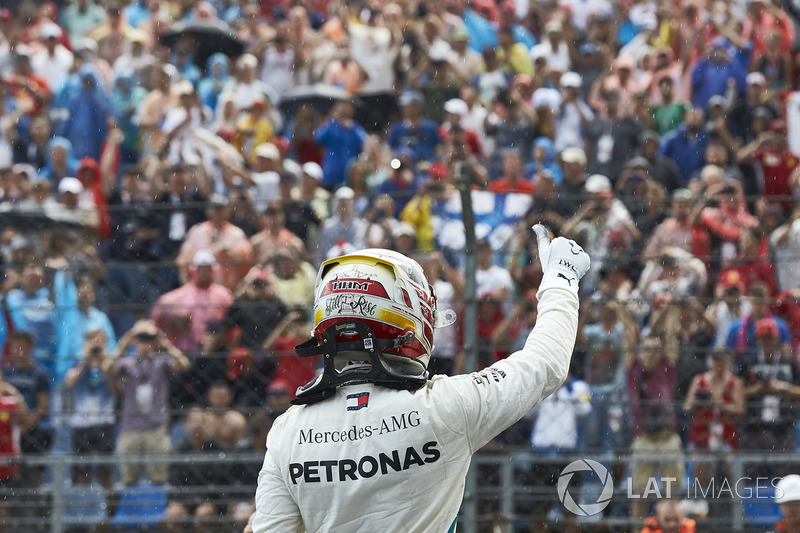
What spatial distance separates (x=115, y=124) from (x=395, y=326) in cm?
927

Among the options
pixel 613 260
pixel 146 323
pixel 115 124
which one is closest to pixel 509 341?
pixel 613 260

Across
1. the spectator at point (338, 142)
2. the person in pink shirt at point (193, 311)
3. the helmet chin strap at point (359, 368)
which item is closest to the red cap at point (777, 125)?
the spectator at point (338, 142)

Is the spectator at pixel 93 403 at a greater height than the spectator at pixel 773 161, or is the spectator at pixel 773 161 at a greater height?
the spectator at pixel 773 161

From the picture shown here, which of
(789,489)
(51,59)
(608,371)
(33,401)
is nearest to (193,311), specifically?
(33,401)

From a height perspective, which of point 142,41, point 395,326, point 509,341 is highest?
point 142,41

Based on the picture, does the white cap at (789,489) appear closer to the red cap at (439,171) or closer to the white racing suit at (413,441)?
the white racing suit at (413,441)

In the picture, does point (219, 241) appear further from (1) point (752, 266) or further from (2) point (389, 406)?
(2) point (389, 406)

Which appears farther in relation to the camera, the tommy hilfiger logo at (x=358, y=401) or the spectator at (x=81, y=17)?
the spectator at (x=81, y=17)

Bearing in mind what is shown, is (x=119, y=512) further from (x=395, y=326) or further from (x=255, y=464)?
(x=395, y=326)

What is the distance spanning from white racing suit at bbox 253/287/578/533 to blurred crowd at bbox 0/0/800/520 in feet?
9.51

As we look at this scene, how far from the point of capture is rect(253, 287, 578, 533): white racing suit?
2.80 m

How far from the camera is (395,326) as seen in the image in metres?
2.93

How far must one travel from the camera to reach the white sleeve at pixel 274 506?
2.91 metres

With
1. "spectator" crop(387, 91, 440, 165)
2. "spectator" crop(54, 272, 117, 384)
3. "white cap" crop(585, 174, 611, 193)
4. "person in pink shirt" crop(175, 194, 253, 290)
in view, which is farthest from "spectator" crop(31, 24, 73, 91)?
"white cap" crop(585, 174, 611, 193)
